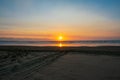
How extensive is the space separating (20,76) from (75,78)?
5.89ft

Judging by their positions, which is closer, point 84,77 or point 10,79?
point 10,79

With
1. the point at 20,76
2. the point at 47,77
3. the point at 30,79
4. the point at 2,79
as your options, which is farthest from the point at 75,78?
the point at 2,79

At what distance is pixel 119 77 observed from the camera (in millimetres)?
4742

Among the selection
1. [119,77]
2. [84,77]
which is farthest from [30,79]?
[119,77]

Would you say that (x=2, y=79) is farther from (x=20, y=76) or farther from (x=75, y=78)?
(x=75, y=78)

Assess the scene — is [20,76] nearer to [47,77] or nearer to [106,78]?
[47,77]

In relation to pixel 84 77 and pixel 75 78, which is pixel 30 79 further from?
pixel 84 77

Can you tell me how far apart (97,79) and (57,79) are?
4.13 ft

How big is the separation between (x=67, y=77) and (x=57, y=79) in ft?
1.29

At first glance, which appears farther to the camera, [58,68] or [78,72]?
[58,68]

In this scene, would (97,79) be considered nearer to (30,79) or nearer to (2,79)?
(30,79)

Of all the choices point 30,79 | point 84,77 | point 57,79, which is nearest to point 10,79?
point 30,79

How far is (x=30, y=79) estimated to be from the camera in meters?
4.43

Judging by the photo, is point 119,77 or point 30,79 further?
point 119,77
